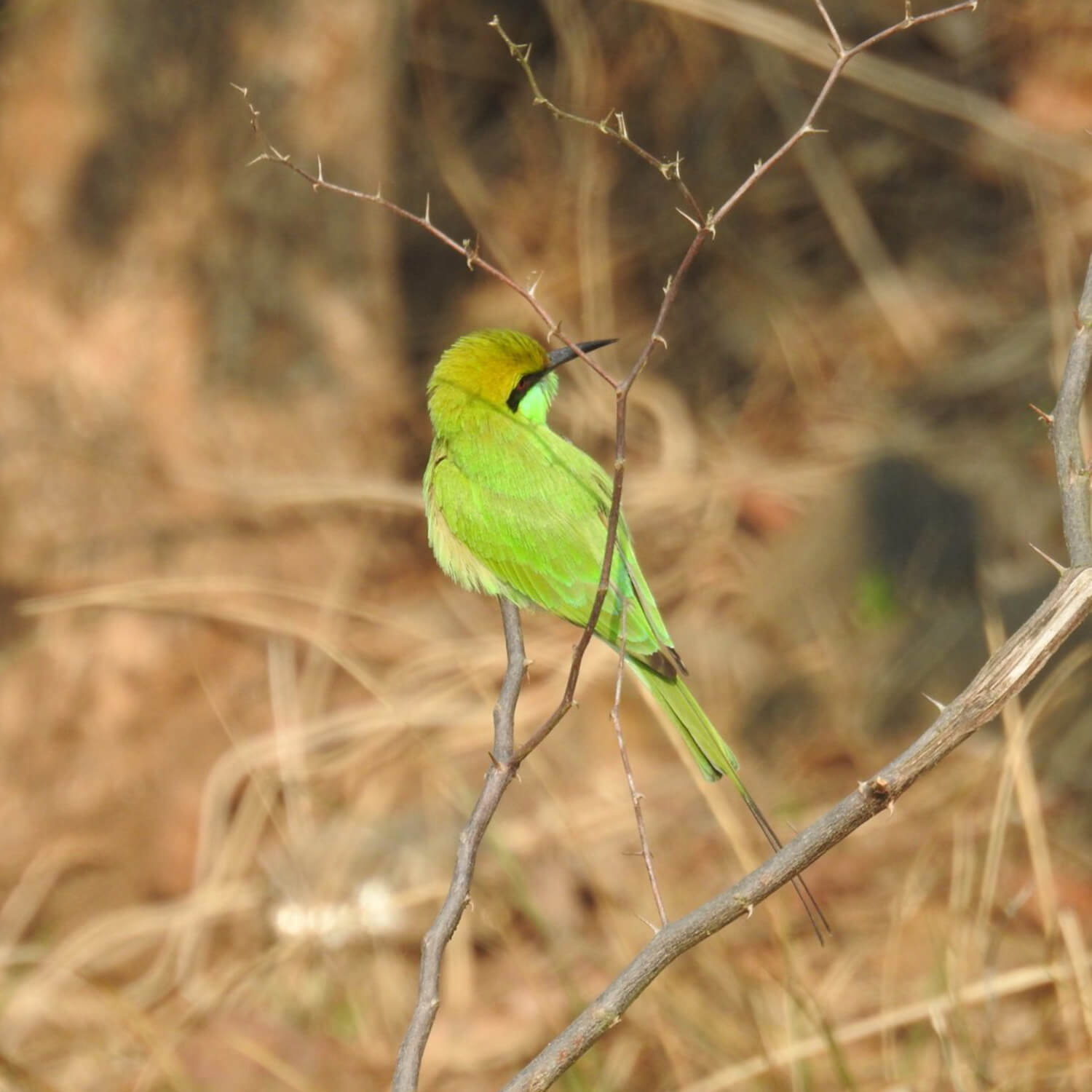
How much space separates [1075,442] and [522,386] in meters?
1.45

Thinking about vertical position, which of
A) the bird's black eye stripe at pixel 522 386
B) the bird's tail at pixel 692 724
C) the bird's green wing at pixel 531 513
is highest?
the bird's black eye stripe at pixel 522 386

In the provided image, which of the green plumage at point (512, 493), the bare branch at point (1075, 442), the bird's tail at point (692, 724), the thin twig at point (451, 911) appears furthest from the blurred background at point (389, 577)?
the bare branch at point (1075, 442)

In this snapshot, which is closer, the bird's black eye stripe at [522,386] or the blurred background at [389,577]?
the bird's black eye stripe at [522,386]

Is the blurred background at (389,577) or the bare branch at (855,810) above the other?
the blurred background at (389,577)

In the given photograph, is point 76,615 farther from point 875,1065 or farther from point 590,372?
point 875,1065

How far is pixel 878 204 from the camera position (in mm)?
7617

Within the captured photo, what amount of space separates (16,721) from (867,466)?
Result: 390 cm

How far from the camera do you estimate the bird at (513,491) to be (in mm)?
2697

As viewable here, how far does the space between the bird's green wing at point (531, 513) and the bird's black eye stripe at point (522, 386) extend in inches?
1.7

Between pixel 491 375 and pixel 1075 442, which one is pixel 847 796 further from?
pixel 491 375

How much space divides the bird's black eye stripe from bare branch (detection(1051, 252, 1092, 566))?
54.4 inches

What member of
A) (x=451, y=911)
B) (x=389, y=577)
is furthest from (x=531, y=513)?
(x=389, y=577)

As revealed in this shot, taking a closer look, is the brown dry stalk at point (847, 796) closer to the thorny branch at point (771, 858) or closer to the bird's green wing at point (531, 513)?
the thorny branch at point (771, 858)

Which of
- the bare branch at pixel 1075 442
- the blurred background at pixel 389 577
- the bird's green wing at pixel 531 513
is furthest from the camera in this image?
the blurred background at pixel 389 577
